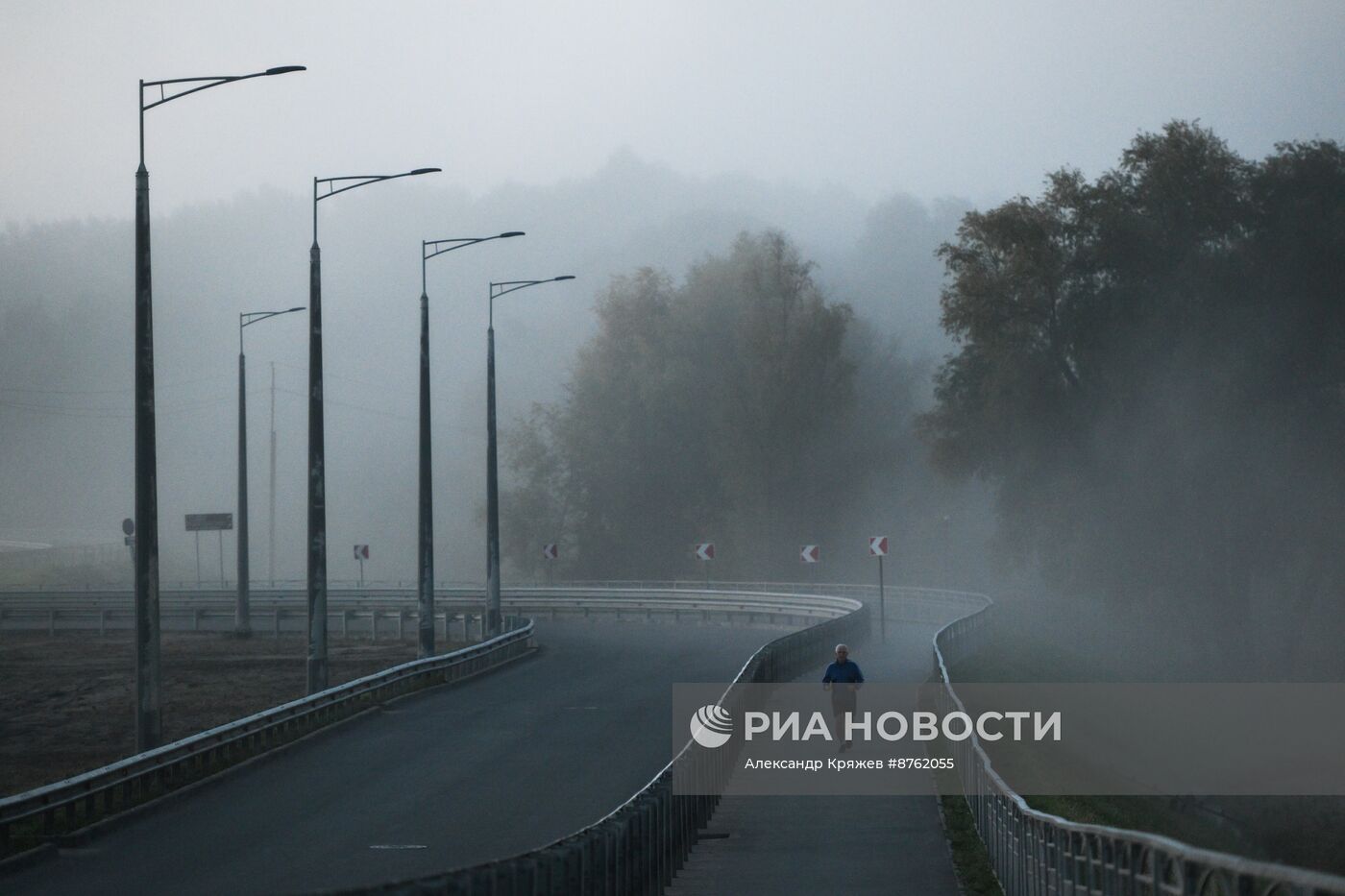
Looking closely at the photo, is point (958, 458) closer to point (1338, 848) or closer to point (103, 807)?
point (1338, 848)

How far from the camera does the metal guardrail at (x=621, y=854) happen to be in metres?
8.68

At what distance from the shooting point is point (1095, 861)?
10531 mm

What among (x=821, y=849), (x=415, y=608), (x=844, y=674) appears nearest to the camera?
(x=821, y=849)

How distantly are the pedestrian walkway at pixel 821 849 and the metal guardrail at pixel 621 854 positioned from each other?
0.34 metres

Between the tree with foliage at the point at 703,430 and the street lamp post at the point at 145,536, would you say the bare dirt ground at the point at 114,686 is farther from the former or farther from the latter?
the tree with foliage at the point at 703,430

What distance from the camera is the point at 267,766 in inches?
982

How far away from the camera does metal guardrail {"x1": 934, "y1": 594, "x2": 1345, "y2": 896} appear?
21.0 ft

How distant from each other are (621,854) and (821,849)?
5.57 meters

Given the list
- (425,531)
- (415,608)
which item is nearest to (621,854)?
(425,531)

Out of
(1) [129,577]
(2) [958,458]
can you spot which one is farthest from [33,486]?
(2) [958,458]

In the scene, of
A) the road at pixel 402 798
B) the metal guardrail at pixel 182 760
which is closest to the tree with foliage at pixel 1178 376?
the road at pixel 402 798

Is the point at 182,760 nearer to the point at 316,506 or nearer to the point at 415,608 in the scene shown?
the point at 316,506

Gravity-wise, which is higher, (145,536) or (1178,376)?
(1178,376)

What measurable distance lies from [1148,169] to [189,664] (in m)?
32.9
